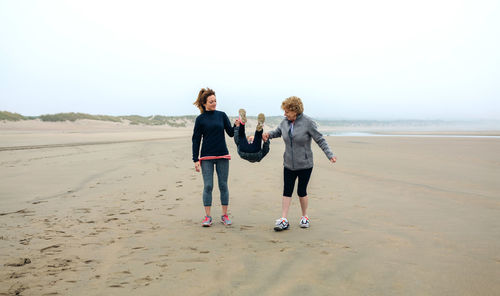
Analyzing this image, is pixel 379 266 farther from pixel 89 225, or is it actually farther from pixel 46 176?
pixel 46 176

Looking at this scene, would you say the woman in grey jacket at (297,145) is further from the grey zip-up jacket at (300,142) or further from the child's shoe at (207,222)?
the child's shoe at (207,222)

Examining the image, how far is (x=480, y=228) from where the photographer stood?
416 centimetres

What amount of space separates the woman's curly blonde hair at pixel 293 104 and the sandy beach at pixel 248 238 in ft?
5.35

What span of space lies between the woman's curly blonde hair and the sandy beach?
5.35ft

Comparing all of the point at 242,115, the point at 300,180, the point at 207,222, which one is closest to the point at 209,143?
the point at 242,115

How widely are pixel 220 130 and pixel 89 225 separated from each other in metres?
2.26

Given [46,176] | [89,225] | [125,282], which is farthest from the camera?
[46,176]

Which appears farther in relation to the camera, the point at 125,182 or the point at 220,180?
the point at 125,182

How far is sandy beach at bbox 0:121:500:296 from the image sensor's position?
273cm

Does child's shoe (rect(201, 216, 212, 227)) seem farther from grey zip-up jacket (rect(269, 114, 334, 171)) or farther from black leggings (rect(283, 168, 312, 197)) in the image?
grey zip-up jacket (rect(269, 114, 334, 171))

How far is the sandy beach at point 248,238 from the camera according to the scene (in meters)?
2.73

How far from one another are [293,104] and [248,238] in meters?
1.84

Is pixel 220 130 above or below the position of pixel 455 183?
above

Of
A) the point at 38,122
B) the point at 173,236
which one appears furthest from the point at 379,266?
the point at 38,122
